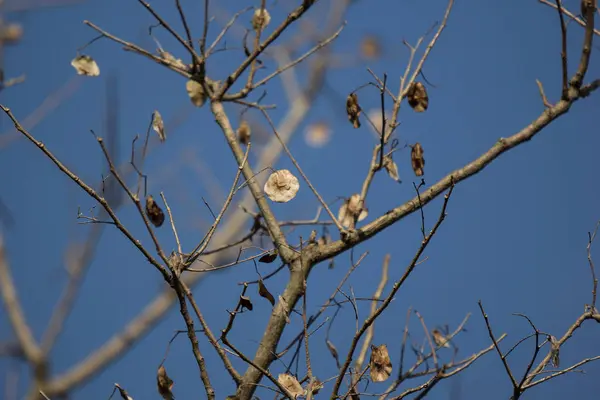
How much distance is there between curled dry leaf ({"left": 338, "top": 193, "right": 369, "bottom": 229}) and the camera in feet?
5.55

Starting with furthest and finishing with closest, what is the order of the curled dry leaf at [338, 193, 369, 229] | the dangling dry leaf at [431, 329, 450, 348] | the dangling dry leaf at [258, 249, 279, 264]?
1. the dangling dry leaf at [431, 329, 450, 348]
2. the curled dry leaf at [338, 193, 369, 229]
3. the dangling dry leaf at [258, 249, 279, 264]

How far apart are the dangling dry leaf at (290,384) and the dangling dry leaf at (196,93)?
86 cm

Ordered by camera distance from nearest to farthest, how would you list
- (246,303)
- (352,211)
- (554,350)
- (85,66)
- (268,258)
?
(246,303), (554,350), (268,258), (352,211), (85,66)

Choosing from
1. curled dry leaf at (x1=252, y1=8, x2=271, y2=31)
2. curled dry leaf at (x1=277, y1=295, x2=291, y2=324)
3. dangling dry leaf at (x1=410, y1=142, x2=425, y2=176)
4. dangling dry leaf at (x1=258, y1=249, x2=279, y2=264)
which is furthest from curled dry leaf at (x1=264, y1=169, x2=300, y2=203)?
curled dry leaf at (x1=252, y1=8, x2=271, y2=31)

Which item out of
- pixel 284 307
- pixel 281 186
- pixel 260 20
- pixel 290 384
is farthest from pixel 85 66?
pixel 290 384

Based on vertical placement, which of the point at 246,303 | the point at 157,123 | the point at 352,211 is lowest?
the point at 246,303

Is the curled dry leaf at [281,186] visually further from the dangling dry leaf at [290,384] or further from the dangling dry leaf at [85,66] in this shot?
the dangling dry leaf at [85,66]

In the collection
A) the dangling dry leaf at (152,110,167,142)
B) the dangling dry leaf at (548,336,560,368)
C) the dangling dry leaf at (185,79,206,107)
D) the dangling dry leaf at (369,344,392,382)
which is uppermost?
the dangling dry leaf at (185,79,206,107)

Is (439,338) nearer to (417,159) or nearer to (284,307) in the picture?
(417,159)

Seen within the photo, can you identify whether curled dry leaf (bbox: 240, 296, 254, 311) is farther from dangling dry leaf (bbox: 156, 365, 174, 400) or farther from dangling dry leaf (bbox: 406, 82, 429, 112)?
dangling dry leaf (bbox: 406, 82, 429, 112)

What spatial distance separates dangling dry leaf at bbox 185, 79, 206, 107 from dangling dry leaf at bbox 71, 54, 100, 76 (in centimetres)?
28

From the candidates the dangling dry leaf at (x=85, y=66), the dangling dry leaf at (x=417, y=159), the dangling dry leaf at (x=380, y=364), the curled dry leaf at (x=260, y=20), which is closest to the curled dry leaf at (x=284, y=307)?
the dangling dry leaf at (x=380, y=364)

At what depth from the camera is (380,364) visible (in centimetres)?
148

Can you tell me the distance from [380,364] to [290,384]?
0.21 meters
